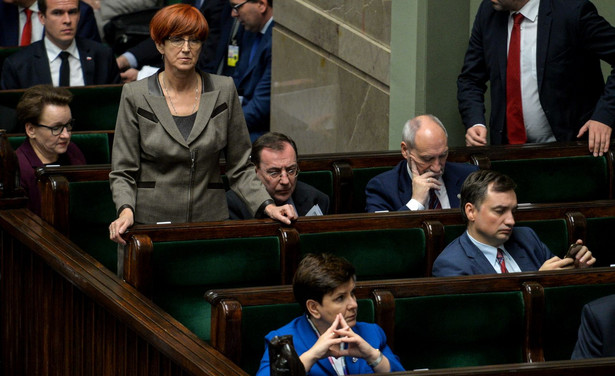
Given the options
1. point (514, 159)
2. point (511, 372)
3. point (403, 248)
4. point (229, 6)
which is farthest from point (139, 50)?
point (511, 372)

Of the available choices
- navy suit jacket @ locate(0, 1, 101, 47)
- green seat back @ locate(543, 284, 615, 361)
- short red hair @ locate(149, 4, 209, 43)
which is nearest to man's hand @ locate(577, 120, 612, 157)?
green seat back @ locate(543, 284, 615, 361)

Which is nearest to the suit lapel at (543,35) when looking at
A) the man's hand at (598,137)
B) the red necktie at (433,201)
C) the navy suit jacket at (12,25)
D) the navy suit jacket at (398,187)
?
the man's hand at (598,137)

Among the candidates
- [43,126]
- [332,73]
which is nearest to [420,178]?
[43,126]

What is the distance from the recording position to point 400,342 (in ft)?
8.98

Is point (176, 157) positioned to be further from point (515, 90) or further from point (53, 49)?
point (53, 49)

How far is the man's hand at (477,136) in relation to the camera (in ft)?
13.6

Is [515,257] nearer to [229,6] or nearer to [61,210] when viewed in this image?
[61,210]

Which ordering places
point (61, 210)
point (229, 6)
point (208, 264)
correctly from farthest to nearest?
1. point (229, 6)
2. point (61, 210)
3. point (208, 264)

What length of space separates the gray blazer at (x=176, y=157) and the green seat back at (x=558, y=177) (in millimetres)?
1136

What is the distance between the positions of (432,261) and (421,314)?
488mm

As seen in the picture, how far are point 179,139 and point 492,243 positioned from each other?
928 mm

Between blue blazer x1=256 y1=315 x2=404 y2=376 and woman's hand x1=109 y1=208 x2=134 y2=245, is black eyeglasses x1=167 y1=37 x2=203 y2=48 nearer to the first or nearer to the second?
woman's hand x1=109 y1=208 x2=134 y2=245

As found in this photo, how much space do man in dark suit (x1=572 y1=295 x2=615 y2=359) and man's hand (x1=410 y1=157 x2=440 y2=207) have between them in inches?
45.3

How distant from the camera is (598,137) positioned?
13.1ft
